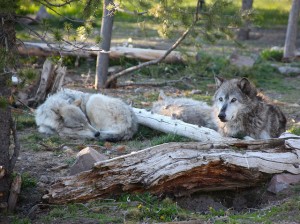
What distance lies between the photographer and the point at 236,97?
8.29 metres

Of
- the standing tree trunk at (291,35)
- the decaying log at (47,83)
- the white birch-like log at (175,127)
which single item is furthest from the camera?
the standing tree trunk at (291,35)

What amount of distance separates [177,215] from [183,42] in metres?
6.80

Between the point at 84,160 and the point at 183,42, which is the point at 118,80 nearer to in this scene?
the point at 183,42

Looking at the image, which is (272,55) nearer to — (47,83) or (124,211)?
(47,83)

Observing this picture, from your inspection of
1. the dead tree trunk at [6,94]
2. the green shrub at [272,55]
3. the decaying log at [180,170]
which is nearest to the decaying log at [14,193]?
the dead tree trunk at [6,94]

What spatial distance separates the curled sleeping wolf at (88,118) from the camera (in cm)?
950

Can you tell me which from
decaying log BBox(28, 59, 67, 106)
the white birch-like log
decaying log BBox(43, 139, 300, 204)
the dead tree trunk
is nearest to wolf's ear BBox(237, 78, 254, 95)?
the white birch-like log

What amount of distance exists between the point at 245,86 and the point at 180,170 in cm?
259

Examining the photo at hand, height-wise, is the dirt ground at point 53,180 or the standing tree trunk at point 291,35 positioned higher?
the standing tree trunk at point 291,35

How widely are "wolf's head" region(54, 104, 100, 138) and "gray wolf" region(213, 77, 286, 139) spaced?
7.42 feet

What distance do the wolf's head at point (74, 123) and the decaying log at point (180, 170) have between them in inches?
130

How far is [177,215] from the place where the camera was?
5660 mm

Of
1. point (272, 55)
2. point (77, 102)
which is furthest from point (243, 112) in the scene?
point (272, 55)

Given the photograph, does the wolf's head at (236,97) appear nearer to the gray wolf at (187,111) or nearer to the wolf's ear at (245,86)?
the wolf's ear at (245,86)
